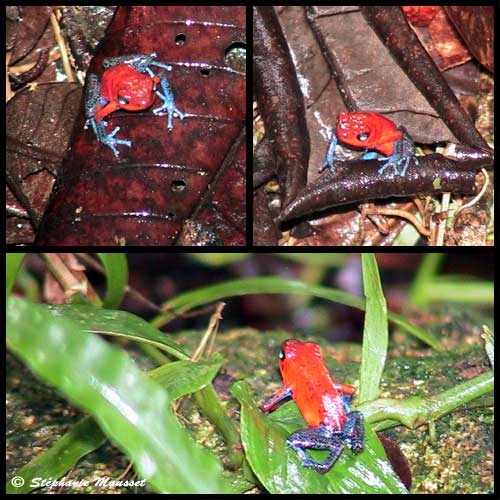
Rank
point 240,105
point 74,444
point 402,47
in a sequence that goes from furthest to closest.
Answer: point 402,47
point 240,105
point 74,444

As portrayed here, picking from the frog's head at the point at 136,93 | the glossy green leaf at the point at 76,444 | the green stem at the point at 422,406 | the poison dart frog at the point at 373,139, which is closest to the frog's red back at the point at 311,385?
the green stem at the point at 422,406

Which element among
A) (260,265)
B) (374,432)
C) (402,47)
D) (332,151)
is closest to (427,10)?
(402,47)

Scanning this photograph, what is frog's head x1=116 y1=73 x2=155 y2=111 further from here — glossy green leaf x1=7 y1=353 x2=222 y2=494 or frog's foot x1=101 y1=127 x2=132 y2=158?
glossy green leaf x1=7 y1=353 x2=222 y2=494

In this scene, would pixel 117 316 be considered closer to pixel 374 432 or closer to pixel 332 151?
pixel 374 432

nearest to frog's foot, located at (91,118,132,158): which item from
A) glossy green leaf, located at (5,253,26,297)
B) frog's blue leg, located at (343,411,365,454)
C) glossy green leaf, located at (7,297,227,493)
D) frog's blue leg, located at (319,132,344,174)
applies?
glossy green leaf, located at (5,253,26,297)

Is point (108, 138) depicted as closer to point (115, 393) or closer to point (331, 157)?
point (331, 157)

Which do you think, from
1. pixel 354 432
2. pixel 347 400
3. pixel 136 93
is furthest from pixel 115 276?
pixel 354 432
